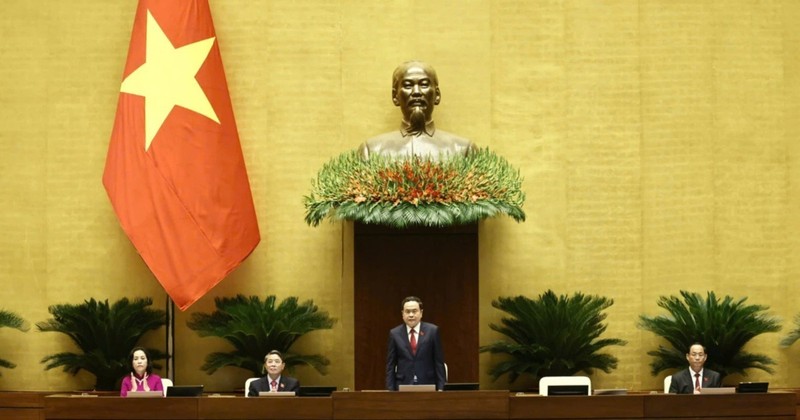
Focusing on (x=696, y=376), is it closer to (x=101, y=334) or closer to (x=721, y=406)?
(x=721, y=406)

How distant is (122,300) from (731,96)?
6124mm

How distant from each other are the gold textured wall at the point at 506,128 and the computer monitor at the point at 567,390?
339cm

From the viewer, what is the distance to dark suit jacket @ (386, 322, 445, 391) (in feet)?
33.8

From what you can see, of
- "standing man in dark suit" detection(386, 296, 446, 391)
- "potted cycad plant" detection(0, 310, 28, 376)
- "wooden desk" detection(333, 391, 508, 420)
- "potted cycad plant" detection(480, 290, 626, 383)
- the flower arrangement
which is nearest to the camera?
"wooden desk" detection(333, 391, 508, 420)

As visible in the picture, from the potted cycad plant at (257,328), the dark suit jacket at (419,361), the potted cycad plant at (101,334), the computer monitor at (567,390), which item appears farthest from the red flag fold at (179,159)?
the computer monitor at (567,390)

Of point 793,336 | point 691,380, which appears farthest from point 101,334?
point 793,336

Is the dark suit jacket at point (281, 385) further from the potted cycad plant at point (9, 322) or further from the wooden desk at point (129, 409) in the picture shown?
the potted cycad plant at point (9, 322)

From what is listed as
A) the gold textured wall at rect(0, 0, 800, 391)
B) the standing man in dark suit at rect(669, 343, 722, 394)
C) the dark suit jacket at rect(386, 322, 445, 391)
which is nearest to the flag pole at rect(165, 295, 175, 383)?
the gold textured wall at rect(0, 0, 800, 391)

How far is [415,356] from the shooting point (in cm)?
1030

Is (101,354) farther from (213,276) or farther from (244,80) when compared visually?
(244,80)

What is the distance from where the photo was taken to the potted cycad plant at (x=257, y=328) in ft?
38.6

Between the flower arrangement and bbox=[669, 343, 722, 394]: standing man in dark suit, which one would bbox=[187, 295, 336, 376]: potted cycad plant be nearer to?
the flower arrangement

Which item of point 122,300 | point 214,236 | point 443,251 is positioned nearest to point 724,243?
point 443,251

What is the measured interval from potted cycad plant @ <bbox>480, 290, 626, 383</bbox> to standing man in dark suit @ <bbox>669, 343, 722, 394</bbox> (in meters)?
0.98
